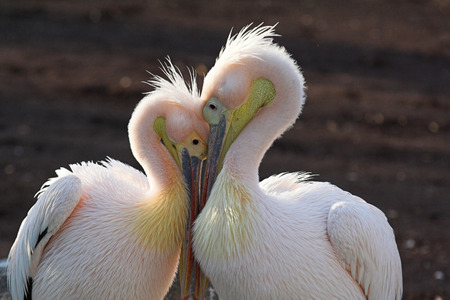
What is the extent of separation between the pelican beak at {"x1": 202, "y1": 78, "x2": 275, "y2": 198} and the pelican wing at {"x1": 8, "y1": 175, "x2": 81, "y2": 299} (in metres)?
0.65

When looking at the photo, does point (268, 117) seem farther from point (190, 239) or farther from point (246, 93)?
point (190, 239)

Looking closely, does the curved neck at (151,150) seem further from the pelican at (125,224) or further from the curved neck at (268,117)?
the curved neck at (268,117)

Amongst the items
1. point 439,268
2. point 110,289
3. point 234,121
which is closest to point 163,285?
point 110,289

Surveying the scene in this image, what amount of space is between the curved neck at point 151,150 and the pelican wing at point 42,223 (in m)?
0.35

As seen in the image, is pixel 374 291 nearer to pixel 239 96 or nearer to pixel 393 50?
pixel 239 96

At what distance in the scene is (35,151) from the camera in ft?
25.8

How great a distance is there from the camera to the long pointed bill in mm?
3941

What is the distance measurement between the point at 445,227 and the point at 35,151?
3.86 meters

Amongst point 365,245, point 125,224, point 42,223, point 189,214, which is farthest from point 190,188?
point 365,245

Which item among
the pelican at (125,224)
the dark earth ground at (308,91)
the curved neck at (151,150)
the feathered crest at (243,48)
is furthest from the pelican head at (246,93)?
the dark earth ground at (308,91)

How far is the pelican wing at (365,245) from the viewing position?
149 inches

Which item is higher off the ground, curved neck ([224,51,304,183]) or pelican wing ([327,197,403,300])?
curved neck ([224,51,304,183])

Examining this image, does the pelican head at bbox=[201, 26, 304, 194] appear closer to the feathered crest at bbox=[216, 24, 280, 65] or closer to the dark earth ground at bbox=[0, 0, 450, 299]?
the feathered crest at bbox=[216, 24, 280, 65]

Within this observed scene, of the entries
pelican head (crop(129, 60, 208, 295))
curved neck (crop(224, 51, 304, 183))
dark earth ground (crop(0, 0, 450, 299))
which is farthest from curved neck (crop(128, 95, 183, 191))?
dark earth ground (crop(0, 0, 450, 299))
